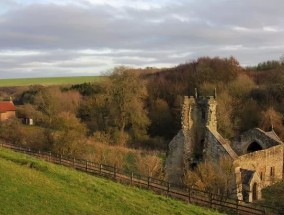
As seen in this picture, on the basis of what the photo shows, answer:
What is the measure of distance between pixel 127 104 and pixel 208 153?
2995cm

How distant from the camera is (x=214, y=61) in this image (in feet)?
249

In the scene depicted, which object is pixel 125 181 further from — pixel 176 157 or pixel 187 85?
pixel 187 85

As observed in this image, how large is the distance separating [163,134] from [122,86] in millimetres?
10137

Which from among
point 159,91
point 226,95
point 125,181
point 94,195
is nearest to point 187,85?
point 159,91

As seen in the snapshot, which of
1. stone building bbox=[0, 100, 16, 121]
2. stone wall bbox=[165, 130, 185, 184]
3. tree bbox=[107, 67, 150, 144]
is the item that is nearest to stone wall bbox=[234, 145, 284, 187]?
stone wall bbox=[165, 130, 185, 184]

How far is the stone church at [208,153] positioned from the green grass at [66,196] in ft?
22.5

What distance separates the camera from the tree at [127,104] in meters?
57.6

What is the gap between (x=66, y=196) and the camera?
64.4ft

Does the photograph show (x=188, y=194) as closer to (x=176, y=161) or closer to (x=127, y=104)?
(x=176, y=161)

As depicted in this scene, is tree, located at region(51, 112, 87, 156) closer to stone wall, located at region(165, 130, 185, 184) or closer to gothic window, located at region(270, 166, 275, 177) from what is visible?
stone wall, located at region(165, 130, 185, 184)

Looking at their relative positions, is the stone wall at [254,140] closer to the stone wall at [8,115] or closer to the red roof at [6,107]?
the stone wall at [8,115]

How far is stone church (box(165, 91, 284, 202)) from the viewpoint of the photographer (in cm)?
2827

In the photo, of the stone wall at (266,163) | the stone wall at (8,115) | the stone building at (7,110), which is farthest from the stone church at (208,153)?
the stone building at (7,110)

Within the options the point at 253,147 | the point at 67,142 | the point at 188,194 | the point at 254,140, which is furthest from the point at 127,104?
the point at 188,194
